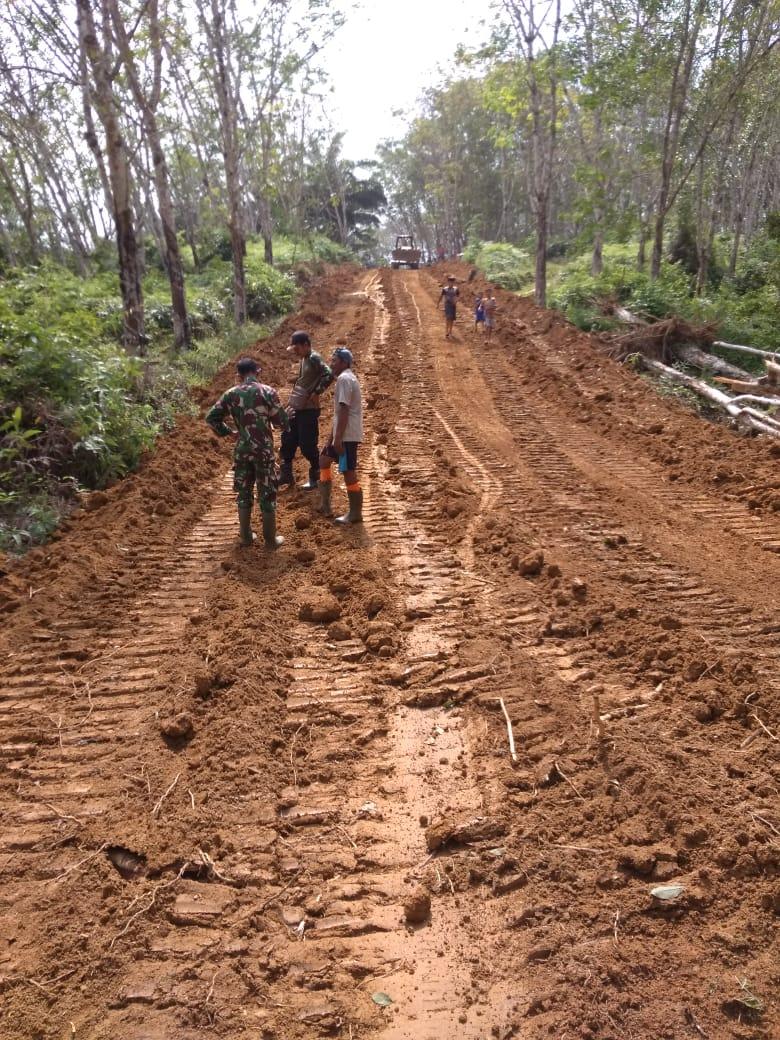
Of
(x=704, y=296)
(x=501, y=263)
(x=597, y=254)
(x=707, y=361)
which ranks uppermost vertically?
(x=597, y=254)

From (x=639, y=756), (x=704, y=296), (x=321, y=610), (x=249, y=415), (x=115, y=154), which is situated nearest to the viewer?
(x=639, y=756)

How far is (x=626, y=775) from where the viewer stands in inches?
122

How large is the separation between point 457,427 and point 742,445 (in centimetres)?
362

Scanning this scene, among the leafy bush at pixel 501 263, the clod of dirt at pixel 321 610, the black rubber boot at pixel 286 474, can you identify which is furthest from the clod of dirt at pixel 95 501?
the leafy bush at pixel 501 263

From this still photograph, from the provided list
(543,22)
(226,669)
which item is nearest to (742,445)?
(226,669)

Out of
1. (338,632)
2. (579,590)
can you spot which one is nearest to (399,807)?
(338,632)

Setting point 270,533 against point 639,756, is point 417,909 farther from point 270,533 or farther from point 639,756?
point 270,533

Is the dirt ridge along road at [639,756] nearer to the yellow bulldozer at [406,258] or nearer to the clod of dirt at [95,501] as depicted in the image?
the clod of dirt at [95,501]

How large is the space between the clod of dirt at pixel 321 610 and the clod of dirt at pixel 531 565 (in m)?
1.50

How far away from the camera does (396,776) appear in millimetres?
3256

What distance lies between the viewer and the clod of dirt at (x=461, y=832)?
284 cm

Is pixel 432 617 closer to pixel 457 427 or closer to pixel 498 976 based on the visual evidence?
pixel 498 976

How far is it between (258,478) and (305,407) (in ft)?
4.13

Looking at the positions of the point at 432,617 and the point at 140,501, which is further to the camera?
the point at 140,501
